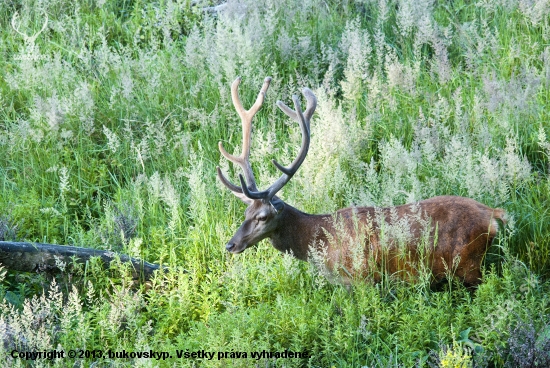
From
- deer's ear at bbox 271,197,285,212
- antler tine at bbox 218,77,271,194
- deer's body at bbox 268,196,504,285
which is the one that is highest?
antler tine at bbox 218,77,271,194

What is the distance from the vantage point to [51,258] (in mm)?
6785

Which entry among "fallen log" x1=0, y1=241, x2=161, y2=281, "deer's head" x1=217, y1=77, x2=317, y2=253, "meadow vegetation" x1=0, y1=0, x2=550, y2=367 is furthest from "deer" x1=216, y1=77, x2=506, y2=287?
"fallen log" x1=0, y1=241, x2=161, y2=281

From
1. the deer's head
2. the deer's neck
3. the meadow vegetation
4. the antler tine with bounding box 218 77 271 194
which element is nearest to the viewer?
the meadow vegetation

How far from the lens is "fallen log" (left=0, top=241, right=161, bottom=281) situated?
6.67 meters

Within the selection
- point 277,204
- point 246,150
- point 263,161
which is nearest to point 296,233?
point 277,204

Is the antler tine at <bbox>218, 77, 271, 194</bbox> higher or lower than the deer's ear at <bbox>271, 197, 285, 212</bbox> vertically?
higher

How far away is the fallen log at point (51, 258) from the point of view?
6.67 meters

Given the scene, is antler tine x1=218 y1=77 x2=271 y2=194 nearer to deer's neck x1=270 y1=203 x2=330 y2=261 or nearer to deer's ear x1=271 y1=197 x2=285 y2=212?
deer's ear x1=271 y1=197 x2=285 y2=212

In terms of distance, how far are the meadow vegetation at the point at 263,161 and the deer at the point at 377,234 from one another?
0.13 meters

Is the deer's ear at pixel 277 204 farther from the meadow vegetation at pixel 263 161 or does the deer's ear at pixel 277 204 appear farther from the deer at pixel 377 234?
the meadow vegetation at pixel 263 161

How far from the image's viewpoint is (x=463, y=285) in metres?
6.31

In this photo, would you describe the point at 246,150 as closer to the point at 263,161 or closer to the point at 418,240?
the point at 263,161

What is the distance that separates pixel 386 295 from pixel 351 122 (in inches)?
95.9

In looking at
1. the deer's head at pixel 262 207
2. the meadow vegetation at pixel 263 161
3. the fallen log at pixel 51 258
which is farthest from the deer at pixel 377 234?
the fallen log at pixel 51 258
